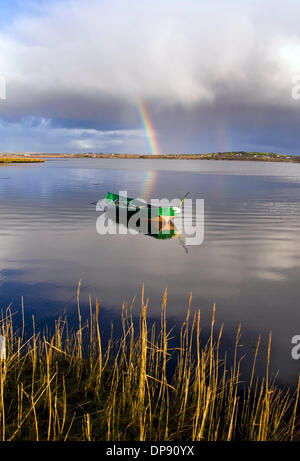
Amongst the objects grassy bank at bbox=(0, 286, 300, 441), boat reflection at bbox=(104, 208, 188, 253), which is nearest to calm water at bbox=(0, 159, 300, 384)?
boat reflection at bbox=(104, 208, 188, 253)

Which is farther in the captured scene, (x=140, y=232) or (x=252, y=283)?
(x=140, y=232)

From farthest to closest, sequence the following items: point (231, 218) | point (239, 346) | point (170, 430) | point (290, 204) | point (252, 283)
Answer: point (290, 204), point (231, 218), point (252, 283), point (239, 346), point (170, 430)

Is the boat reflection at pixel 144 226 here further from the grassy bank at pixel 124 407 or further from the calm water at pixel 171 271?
the grassy bank at pixel 124 407

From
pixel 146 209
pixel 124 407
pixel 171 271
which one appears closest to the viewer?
pixel 124 407

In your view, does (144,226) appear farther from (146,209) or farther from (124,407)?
(124,407)

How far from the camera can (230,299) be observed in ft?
44.5

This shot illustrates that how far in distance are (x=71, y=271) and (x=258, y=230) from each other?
16679 mm

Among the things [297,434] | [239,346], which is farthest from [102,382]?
[239,346]

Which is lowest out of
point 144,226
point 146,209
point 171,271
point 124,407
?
point 124,407

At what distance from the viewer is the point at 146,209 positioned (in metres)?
27.3

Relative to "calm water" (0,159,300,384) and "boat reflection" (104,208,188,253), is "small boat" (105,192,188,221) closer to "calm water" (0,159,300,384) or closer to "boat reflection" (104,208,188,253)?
"boat reflection" (104,208,188,253)

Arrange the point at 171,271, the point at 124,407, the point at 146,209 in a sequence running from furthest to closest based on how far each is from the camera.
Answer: the point at 146,209 → the point at 171,271 → the point at 124,407

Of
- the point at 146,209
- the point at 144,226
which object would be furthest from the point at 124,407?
the point at 144,226
